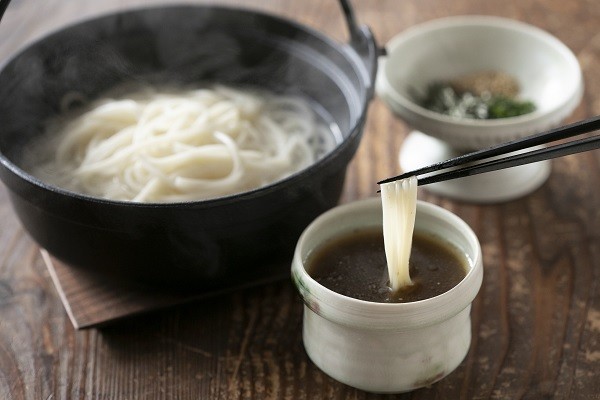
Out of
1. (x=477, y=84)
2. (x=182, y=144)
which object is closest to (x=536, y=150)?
(x=182, y=144)

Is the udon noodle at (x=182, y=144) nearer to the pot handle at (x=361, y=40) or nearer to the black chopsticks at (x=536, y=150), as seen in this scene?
the pot handle at (x=361, y=40)

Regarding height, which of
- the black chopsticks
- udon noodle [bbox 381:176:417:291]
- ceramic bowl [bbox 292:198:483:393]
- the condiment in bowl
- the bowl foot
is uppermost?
the black chopsticks

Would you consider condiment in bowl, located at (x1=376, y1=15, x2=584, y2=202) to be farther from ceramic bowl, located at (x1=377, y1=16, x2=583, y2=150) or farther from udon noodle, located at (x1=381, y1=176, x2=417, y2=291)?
udon noodle, located at (x1=381, y1=176, x2=417, y2=291)

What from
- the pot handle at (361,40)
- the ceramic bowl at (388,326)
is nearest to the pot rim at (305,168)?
the pot handle at (361,40)

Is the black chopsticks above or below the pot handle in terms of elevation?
above

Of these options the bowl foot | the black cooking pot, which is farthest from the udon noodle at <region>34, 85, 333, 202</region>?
the bowl foot

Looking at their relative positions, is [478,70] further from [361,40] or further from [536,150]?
[536,150]
